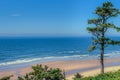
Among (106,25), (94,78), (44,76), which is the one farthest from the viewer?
(44,76)

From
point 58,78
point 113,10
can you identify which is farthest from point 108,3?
point 58,78

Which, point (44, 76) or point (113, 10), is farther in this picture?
point (44, 76)

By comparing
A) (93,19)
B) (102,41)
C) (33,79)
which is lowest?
(33,79)

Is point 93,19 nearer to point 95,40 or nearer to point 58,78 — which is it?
point 95,40

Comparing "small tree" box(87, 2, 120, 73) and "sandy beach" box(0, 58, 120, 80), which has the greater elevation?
"small tree" box(87, 2, 120, 73)

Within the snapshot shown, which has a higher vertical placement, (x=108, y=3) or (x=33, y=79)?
(x=108, y=3)

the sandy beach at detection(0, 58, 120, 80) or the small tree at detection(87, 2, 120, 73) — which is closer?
the small tree at detection(87, 2, 120, 73)

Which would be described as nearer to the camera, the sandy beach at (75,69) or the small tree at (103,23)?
the small tree at (103,23)

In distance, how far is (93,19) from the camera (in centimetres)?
2909

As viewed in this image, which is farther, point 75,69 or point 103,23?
Result: point 75,69

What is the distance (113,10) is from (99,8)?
1439 millimetres

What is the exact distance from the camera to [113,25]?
2892 centimetres

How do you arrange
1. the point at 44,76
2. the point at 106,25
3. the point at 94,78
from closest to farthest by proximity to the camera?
the point at 94,78 → the point at 106,25 → the point at 44,76

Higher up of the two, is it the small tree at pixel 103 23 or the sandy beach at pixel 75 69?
the small tree at pixel 103 23
